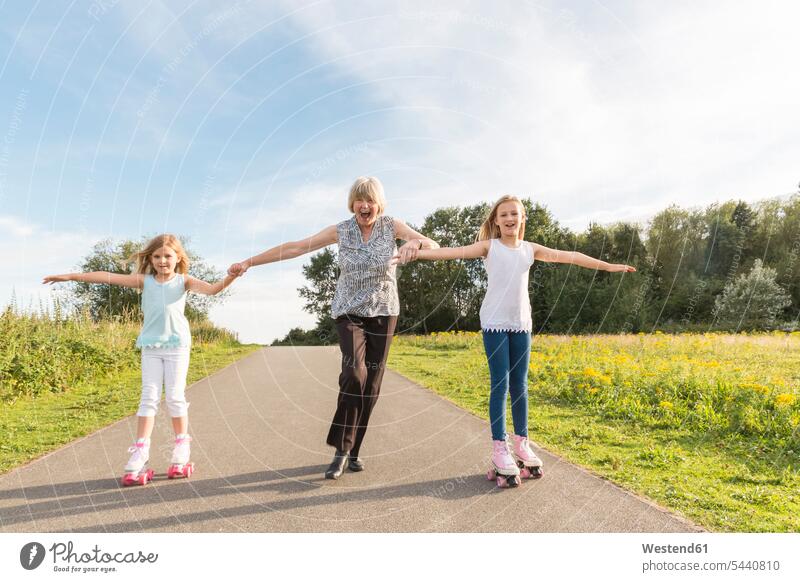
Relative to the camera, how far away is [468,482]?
13.7 feet

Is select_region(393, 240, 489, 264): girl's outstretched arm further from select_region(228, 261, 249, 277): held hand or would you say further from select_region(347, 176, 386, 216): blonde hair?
select_region(228, 261, 249, 277): held hand

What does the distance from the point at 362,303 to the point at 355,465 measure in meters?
1.37

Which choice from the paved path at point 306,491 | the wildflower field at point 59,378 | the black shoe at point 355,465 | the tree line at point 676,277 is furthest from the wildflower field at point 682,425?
the tree line at point 676,277

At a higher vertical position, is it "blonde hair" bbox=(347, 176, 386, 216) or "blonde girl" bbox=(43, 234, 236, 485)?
"blonde hair" bbox=(347, 176, 386, 216)

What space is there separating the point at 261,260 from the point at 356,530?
7.89ft

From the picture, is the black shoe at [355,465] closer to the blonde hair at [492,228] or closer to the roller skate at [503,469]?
the roller skate at [503,469]

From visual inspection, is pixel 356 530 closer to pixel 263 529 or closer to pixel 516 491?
pixel 263 529

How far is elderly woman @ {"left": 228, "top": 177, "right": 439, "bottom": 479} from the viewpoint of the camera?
4449 millimetres

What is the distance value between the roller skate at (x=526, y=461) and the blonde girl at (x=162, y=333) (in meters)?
2.69

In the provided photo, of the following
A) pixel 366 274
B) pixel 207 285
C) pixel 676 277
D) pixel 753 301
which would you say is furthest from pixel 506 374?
pixel 753 301

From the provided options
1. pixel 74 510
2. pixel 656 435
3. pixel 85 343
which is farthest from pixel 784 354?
pixel 85 343

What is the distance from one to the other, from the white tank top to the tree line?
12812 mm

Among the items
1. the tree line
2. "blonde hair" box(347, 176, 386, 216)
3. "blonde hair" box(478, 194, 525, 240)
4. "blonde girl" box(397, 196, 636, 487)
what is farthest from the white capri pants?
the tree line
